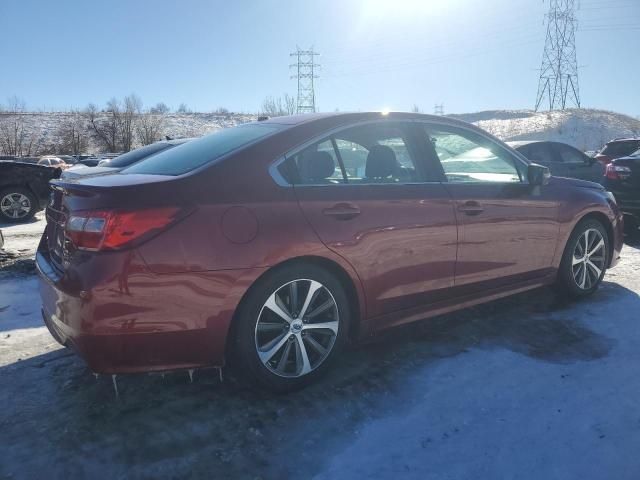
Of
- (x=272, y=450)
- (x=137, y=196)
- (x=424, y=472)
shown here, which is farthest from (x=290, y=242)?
(x=424, y=472)

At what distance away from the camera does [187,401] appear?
2.96 meters

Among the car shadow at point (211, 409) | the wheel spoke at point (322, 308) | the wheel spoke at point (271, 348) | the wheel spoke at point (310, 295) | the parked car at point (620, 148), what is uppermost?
the parked car at point (620, 148)

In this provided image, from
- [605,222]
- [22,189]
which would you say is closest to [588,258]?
[605,222]

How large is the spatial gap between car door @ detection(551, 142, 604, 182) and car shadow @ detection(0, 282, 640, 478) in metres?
7.22

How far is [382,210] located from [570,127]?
75.4 metres

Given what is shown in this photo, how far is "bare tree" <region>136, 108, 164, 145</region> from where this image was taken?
60781 millimetres

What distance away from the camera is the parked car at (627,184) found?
7715 mm

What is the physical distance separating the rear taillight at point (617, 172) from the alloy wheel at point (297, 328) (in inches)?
263

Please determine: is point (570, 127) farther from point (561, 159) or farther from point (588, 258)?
point (588, 258)

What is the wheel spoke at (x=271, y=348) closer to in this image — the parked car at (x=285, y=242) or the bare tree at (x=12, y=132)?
the parked car at (x=285, y=242)

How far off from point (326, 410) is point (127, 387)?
47.7 inches

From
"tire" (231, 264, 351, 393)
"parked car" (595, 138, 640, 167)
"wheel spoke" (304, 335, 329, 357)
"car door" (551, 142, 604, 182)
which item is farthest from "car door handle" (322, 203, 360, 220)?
"parked car" (595, 138, 640, 167)

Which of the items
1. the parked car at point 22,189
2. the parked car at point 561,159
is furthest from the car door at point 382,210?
the parked car at point 22,189

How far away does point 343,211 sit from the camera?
3.06 m
